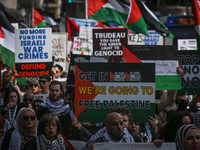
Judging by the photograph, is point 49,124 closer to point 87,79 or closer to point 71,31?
point 87,79

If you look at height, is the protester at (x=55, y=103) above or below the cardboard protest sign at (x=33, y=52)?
below

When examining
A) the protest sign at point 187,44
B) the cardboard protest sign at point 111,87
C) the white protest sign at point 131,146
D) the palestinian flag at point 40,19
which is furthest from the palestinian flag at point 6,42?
the palestinian flag at point 40,19

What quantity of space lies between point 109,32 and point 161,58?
3313 millimetres

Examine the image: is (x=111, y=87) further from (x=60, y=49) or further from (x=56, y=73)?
(x=60, y=49)

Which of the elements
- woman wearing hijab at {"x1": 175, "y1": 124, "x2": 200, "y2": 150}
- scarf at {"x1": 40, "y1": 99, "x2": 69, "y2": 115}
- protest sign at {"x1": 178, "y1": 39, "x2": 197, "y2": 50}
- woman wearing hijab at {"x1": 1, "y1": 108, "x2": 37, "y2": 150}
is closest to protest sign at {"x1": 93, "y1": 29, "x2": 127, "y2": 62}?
scarf at {"x1": 40, "y1": 99, "x2": 69, "y2": 115}

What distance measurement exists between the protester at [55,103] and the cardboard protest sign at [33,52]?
7.90 feet

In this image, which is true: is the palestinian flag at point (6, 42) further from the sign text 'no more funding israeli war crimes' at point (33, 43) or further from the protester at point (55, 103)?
the protester at point (55, 103)

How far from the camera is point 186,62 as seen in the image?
7.61 meters

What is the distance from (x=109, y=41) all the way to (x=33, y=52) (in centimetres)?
205

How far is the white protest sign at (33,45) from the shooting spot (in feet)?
30.6

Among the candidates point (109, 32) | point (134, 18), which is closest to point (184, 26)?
point (109, 32)

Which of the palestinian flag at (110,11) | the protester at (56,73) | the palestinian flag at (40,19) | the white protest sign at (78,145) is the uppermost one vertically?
the palestinian flag at (40,19)

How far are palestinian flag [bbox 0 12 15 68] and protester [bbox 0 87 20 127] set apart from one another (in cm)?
157

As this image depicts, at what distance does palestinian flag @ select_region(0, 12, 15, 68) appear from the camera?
335 inches
